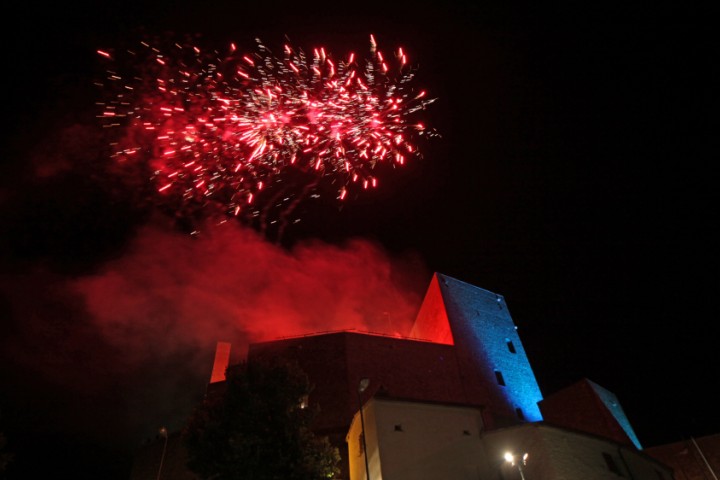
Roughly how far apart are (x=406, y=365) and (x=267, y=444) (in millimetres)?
13832

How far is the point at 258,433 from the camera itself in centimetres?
1576

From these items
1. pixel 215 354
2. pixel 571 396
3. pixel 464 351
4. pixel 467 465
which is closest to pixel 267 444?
pixel 467 465

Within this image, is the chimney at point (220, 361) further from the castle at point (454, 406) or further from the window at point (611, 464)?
the window at point (611, 464)

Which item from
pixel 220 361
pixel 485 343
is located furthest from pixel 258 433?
pixel 220 361

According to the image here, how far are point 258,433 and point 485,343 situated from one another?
20.5 m

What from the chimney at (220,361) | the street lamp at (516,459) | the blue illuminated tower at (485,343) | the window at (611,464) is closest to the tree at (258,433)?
the street lamp at (516,459)

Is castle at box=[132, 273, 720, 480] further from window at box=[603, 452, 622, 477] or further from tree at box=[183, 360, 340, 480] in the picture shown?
tree at box=[183, 360, 340, 480]

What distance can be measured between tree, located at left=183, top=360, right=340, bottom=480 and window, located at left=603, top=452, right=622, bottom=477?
11.2 metres

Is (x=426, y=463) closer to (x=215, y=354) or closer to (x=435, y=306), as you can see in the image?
(x=435, y=306)

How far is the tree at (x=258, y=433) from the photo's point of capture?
1500 centimetres

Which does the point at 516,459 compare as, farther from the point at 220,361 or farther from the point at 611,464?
the point at 220,361

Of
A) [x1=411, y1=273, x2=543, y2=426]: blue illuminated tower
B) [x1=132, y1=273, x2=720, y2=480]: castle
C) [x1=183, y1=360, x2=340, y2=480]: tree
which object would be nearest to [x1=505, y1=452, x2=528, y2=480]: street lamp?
[x1=132, y1=273, x2=720, y2=480]: castle

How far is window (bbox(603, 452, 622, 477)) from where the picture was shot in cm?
1841

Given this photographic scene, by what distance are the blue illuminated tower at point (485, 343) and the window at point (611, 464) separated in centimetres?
772
